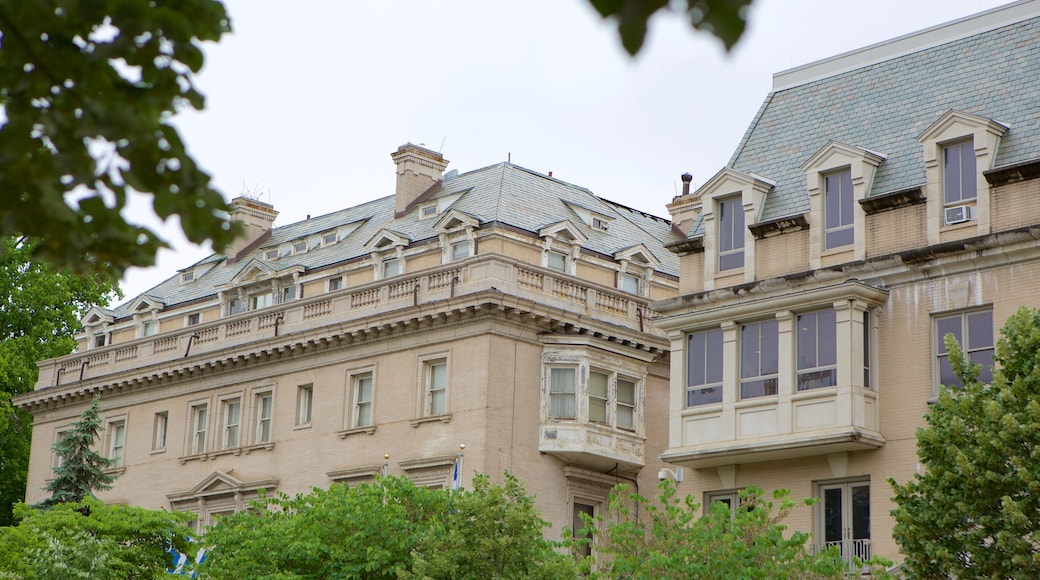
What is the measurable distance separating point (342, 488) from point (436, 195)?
18291 millimetres

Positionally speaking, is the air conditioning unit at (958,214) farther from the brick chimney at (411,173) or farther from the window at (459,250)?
the brick chimney at (411,173)

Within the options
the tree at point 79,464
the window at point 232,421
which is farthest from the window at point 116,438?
the tree at point 79,464

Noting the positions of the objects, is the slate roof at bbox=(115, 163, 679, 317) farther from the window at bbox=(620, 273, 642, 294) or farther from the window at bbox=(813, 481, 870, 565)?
the window at bbox=(813, 481, 870, 565)

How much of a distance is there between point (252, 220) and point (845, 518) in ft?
104

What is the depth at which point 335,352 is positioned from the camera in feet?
150

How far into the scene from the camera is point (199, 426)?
5000 centimetres

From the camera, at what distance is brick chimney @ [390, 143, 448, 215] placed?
168 feet

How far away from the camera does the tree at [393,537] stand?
2850 cm

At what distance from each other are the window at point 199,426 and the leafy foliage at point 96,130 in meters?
43.8

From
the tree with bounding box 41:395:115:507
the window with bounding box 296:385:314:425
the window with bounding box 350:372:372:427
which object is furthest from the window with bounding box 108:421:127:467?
the window with bounding box 350:372:372:427

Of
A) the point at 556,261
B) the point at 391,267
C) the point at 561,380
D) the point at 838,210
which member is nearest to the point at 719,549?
the point at 838,210

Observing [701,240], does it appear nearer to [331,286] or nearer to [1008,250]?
[1008,250]

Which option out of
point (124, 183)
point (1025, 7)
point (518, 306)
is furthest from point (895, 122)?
point (124, 183)

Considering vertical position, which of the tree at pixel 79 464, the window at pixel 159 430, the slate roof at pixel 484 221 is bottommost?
the tree at pixel 79 464
